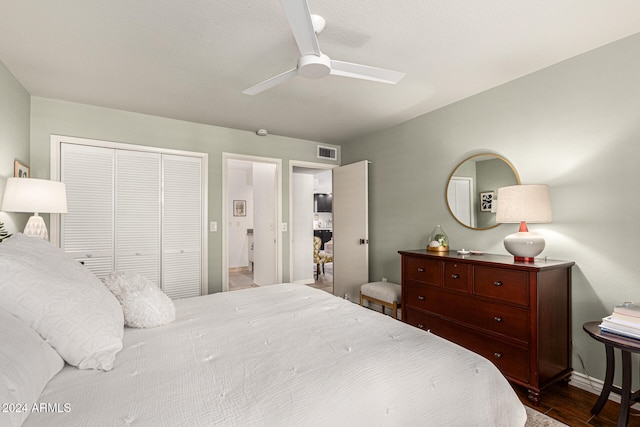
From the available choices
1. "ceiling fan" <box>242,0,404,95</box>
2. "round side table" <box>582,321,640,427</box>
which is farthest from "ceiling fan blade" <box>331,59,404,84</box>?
"round side table" <box>582,321,640,427</box>

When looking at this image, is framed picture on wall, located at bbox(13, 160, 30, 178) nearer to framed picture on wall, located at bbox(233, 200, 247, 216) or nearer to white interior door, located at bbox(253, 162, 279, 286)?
white interior door, located at bbox(253, 162, 279, 286)

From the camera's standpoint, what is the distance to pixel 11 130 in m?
2.56

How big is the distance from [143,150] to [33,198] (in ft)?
4.78

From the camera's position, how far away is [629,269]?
2.09m

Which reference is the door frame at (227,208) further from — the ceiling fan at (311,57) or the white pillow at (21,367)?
the white pillow at (21,367)

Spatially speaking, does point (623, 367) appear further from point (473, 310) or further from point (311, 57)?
point (311, 57)

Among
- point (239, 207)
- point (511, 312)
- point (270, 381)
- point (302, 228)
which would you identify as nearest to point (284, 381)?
point (270, 381)

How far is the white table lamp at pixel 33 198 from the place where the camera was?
2266 mm

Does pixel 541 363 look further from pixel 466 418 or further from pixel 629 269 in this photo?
pixel 466 418

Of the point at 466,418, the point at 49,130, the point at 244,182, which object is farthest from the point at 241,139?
the point at 466,418

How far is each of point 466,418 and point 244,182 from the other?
666 cm

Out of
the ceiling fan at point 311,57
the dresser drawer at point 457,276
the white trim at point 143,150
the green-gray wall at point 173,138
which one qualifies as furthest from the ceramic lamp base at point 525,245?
the white trim at point 143,150

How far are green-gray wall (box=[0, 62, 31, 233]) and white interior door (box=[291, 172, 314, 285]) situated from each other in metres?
3.85

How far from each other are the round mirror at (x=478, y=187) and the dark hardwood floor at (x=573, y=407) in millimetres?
1356
